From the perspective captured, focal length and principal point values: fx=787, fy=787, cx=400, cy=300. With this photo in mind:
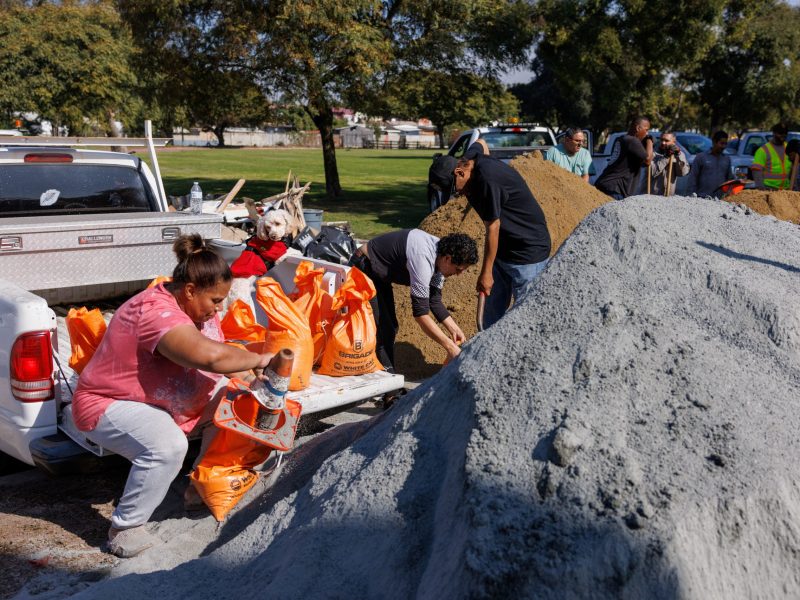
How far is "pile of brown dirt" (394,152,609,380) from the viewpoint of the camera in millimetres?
6898

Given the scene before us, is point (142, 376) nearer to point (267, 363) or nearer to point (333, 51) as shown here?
point (267, 363)

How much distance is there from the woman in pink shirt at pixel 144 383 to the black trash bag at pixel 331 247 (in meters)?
3.51

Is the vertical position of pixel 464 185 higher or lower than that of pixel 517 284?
higher

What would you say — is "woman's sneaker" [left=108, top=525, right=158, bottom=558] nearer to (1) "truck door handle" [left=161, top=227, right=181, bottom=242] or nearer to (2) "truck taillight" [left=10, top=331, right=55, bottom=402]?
(2) "truck taillight" [left=10, top=331, right=55, bottom=402]

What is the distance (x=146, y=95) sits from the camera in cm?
1881

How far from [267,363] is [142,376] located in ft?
1.96

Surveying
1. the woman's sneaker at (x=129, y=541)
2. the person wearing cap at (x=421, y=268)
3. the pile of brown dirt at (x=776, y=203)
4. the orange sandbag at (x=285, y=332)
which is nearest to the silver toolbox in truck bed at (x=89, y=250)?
the orange sandbag at (x=285, y=332)

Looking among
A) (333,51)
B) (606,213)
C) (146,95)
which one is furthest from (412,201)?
(606,213)

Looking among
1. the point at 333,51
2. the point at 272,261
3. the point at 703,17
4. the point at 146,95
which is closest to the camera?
the point at 272,261

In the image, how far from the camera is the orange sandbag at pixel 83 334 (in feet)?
13.9

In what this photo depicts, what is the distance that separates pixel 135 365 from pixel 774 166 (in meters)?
10.5

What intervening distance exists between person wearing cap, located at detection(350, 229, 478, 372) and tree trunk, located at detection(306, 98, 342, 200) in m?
12.7

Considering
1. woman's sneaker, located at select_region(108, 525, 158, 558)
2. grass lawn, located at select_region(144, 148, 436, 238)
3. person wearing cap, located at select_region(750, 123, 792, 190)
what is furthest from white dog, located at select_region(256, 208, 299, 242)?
person wearing cap, located at select_region(750, 123, 792, 190)

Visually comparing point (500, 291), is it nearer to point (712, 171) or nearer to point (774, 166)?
point (712, 171)
